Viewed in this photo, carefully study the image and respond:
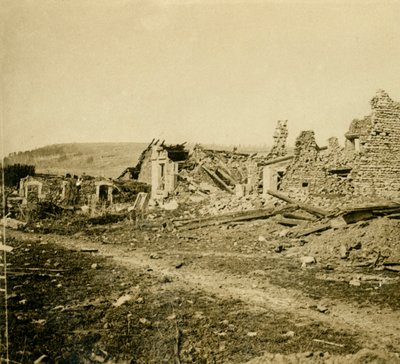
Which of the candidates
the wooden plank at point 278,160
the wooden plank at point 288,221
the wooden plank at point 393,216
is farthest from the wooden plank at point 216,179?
the wooden plank at point 393,216

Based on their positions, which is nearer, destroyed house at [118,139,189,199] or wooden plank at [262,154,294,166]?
wooden plank at [262,154,294,166]

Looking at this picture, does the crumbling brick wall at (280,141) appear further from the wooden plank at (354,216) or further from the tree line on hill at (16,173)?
the tree line on hill at (16,173)

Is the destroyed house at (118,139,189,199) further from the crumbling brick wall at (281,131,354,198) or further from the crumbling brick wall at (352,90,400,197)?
the crumbling brick wall at (352,90,400,197)

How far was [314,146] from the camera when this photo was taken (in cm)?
1716

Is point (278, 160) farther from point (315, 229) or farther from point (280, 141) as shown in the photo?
point (315, 229)

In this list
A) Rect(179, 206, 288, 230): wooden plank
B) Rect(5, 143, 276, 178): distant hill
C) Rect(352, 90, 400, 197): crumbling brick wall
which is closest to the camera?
Rect(179, 206, 288, 230): wooden plank

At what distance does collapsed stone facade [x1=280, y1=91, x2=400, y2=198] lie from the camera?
15.0 metres

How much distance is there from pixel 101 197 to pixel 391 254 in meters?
19.5

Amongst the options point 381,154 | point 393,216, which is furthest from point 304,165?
point 393,216

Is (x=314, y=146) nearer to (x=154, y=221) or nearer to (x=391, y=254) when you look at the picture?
(x=154, y=221)

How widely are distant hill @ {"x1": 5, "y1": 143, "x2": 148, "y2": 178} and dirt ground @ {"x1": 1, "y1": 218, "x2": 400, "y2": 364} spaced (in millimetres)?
45532

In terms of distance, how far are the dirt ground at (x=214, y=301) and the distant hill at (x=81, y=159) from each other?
149 feet

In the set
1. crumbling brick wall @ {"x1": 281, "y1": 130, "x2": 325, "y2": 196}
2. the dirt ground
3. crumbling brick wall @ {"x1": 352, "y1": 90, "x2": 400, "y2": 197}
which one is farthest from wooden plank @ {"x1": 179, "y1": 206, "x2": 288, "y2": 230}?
crumbling brick wall @ {"x1": 352, "y1": 90, "x2": 400, "y2": 197}

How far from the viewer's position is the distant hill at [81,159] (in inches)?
2251
